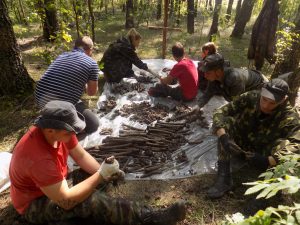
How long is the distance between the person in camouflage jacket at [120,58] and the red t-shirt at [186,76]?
1527 mm

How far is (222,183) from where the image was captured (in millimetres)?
4230

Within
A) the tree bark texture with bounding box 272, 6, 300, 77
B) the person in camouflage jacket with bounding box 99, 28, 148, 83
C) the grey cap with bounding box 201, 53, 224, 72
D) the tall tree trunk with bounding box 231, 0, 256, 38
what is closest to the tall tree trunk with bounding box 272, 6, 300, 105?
the tree bark texture with bounding box 272, 6, 300, 77

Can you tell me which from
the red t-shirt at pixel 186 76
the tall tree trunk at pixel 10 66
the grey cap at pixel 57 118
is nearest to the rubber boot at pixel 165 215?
the grey cap at pixel 57 118

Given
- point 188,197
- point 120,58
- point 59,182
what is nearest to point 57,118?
point 59,182

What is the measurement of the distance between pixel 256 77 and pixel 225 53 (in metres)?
5.82

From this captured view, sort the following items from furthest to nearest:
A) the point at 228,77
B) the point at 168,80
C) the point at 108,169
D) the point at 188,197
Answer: the point at 168,80, the point at 228,77, the point at 188,197, the point at 108,169

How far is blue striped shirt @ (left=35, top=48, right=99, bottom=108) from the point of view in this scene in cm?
507

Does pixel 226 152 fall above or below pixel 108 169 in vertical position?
below

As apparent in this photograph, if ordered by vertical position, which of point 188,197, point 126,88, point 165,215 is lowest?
point 188,197

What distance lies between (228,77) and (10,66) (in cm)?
464

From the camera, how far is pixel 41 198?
10.4 feet

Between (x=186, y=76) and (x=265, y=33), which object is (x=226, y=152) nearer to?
(x=186, y=76)

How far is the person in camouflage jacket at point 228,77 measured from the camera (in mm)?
5195

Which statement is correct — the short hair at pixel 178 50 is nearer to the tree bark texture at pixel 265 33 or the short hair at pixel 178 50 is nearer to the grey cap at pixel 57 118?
the tree bark texture at pixel 265 33
